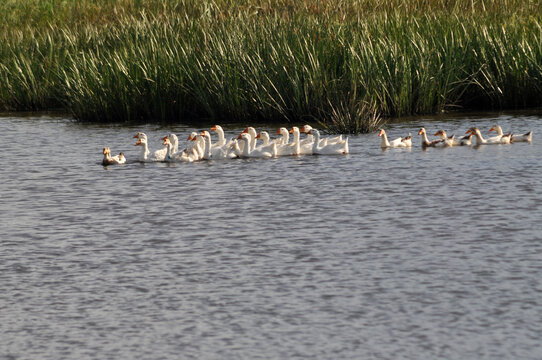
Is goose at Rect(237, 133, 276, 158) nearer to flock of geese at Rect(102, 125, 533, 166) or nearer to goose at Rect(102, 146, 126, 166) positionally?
flock of geese at Rect(102, 125, 533, 166)

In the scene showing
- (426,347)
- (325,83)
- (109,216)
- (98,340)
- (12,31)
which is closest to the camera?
(426,347)

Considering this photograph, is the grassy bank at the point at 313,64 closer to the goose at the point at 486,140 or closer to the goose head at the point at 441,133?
the goose head at the point at 441,133

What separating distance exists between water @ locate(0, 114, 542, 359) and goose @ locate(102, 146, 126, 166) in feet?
0.52

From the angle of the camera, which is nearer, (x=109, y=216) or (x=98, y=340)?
(x=98, y=340)

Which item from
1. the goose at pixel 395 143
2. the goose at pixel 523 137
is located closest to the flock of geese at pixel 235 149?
the goose at pixel 395 143

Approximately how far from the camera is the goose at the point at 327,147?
1780 cm

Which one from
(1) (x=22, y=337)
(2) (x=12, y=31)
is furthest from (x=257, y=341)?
(2) (x=12, y=31)

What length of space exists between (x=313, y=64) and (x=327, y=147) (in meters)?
3.78

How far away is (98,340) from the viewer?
27.9 feet

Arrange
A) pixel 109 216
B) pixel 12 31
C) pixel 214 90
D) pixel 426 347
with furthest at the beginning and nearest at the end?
pixel 12 31 → pixel 214 90 → pixel 109 216 → pixel 426 347

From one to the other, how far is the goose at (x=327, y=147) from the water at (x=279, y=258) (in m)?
0.27

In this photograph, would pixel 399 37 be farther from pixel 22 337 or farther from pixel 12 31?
pixel 22 337

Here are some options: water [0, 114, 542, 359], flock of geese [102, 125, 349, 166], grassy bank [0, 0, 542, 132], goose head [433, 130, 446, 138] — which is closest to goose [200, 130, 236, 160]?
flock of geese [102, 125, 349, 166]

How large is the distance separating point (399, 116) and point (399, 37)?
167 centimetres
